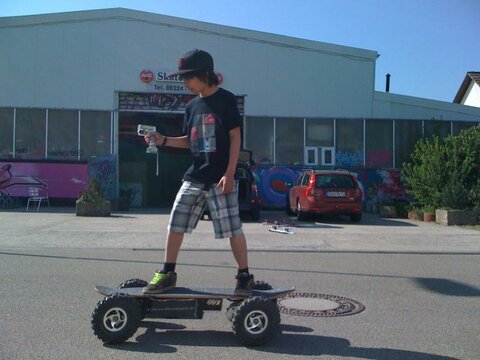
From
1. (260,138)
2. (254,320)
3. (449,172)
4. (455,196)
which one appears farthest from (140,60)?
(254,320)

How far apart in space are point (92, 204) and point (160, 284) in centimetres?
1300

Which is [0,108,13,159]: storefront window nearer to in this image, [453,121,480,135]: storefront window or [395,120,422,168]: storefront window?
[395,120,422,168]: storefront window

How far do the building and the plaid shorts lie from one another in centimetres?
1803

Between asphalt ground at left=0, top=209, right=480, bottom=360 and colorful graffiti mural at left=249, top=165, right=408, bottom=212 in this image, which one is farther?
colorful graffiti mural at left=249, top=165, right=408, bottom=212

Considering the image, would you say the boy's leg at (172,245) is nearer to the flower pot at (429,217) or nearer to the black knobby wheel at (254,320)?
the black knobby wheel at (254,320)

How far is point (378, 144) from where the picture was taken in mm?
23703

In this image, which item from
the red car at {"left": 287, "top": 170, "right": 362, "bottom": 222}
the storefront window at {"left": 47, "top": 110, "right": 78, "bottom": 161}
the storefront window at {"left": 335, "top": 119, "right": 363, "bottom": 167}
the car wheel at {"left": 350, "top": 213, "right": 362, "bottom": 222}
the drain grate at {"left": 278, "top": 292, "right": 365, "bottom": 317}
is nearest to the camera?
the drain grate at {"left": 278, "top": 292, "right": 365, "bottom": 317}

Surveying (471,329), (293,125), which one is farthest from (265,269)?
(293,125)

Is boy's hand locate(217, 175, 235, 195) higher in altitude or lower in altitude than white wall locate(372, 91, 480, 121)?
lower

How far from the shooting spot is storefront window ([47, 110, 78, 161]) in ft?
74.7

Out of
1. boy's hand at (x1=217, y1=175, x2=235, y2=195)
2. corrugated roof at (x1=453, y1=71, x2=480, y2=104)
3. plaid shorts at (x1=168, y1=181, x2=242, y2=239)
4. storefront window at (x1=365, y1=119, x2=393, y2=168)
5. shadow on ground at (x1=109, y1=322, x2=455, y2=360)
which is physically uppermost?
corrugated roof at (x1=453, y1=71, x2=480, y2=104)

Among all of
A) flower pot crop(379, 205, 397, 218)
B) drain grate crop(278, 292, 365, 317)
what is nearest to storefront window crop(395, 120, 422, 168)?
flower pot crop(379, 205, 397, 218)

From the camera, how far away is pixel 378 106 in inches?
937

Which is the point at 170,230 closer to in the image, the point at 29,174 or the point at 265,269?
the point at 265,269
